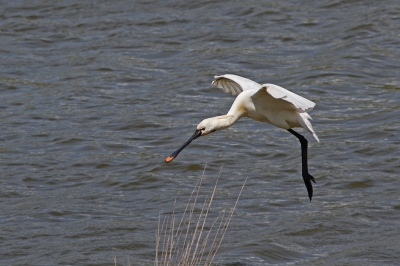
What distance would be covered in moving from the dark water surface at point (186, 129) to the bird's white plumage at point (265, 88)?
1500 mm

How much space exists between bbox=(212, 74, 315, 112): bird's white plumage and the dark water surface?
1.50 metres

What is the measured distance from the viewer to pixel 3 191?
36.1 ft

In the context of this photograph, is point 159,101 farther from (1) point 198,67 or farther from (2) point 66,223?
(2) point 66,223

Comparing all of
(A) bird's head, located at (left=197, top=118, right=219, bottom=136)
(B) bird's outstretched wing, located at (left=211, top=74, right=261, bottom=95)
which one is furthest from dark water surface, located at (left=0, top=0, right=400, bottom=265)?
(B) bird's outstretched wing, located at (left=211, top=74, right=261, bottom=95)

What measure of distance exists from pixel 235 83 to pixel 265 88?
147 cm

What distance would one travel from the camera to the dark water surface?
942 centimetres

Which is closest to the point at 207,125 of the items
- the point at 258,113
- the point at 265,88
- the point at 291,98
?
the point at 258,113

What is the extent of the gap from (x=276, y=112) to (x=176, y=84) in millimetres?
6511

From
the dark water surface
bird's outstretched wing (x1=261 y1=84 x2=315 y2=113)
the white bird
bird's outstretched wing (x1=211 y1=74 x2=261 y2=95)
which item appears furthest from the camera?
the dark water surface

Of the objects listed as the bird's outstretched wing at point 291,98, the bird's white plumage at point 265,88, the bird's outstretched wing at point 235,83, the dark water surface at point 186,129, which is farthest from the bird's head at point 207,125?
the dark water surface at point 186,129

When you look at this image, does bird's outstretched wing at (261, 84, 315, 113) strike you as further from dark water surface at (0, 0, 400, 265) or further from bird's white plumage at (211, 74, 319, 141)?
dark water surface at (0, 0, 400, 265)

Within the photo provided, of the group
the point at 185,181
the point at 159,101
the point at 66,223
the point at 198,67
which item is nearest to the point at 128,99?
the point at 159,101

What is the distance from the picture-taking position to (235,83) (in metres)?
9.43

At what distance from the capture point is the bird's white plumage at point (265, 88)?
7.64 metres
